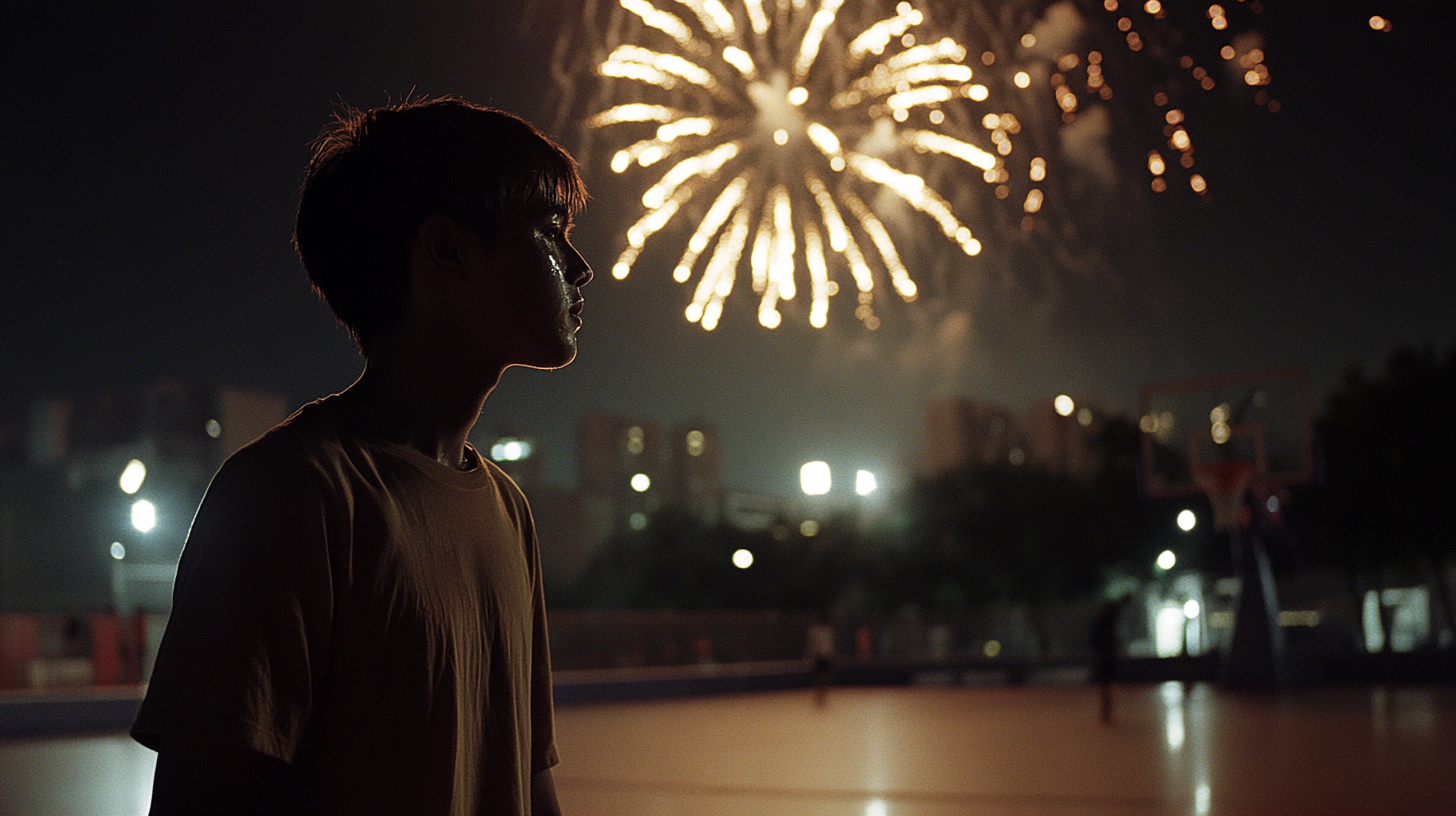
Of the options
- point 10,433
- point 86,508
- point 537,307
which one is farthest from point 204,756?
point 10,433

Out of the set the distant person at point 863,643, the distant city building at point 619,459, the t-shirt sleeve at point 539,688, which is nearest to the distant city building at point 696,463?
the distant city building at point 619,459

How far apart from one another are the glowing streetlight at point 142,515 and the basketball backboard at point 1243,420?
18.2 metres

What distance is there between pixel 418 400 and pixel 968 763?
9168 mm

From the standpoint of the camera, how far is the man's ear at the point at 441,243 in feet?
5.44

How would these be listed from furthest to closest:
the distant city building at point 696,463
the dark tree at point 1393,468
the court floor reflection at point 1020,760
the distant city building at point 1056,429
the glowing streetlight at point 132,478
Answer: the distant city building at point 696,463, the distant city building at point 1056,429, the dark tree at point 1393,468, the glowing streetlight at point 132,478, the court floor reflection at point 1020,760

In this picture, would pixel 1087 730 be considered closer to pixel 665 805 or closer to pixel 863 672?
pixel 665 805

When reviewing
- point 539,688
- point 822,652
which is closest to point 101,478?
point 822,652

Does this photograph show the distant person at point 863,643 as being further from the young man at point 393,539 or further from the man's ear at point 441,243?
the man's ear at point 441,243

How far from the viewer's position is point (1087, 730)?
13.5 m

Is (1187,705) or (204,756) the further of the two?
(1187,705)

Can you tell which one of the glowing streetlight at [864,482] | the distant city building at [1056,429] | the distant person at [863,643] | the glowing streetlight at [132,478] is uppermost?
the distant city building at [1056,429]

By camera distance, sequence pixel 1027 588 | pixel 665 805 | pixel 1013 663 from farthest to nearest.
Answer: pixel 1027 588, pixel 1013 663, pixel 665 805

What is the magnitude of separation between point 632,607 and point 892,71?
158 feet

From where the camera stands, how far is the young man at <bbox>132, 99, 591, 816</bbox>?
1.29m
